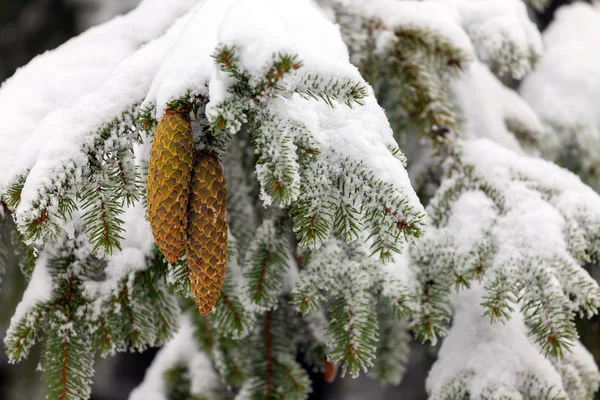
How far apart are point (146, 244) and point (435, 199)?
0.91 metres

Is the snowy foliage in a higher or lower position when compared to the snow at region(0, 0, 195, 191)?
lower

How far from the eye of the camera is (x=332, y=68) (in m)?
0.90

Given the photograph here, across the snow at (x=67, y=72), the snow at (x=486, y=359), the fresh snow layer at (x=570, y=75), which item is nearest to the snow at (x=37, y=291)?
the snow at (x=67, y=72)

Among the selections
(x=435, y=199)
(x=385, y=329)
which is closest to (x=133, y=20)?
(x=435, y=199)

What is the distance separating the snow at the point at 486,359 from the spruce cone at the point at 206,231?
93cm

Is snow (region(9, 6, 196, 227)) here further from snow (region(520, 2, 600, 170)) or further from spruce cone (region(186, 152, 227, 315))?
snow (region(520, 2, 600, 170))

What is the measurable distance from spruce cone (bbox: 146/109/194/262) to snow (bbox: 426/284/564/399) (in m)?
1.04

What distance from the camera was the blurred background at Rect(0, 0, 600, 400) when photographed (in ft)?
7.02

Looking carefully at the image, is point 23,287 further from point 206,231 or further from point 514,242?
point 514,242

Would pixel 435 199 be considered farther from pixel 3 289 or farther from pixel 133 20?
pixel 3 289

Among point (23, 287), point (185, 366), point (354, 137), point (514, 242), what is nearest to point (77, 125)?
point (354, 137)

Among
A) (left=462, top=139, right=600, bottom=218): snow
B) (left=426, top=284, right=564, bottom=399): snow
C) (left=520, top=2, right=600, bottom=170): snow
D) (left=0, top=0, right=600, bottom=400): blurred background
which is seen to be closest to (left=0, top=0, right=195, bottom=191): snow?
(left=0, top=0, right=600, bottom=400): blurred background

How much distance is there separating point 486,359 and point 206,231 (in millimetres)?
1029

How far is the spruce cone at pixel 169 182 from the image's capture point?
2.99 ft
